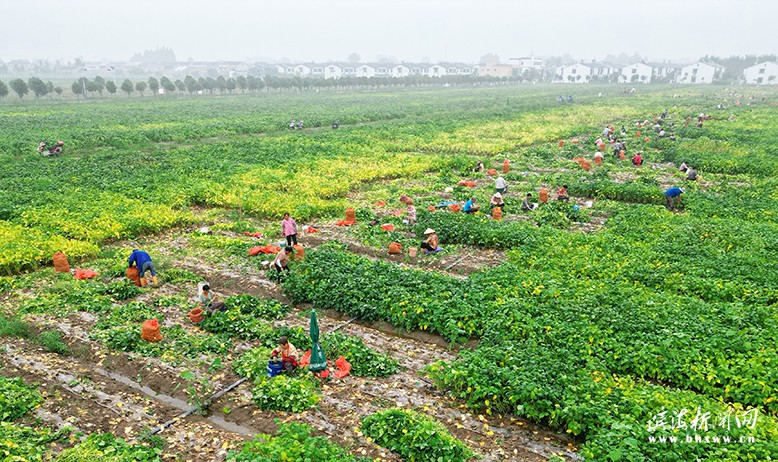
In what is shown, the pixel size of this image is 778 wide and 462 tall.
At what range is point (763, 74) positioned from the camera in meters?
131

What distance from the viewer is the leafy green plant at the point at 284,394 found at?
948 centimetres

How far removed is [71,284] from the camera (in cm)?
1436

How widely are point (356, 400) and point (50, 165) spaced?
26.9 meters

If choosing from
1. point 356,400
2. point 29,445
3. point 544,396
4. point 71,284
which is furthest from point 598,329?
point 71,284

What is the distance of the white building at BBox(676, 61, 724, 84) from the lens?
5507 inches

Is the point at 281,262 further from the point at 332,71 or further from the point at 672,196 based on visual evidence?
the point at 332,71

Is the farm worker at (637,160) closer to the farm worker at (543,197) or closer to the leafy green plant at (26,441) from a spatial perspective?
the farm worker at (543,197)

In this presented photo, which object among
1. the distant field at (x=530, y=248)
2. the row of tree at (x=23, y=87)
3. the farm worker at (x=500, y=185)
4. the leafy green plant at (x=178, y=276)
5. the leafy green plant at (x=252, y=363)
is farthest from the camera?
the row of tree at (x=23, y=87)

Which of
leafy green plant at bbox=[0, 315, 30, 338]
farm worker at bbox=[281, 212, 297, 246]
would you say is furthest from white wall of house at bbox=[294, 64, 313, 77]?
leafy green plant at bbox=[0, 315, 30, 338]

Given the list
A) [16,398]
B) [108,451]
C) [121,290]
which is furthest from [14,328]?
[108,451]

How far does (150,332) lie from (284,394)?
406cm

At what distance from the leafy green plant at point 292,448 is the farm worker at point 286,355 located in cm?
212

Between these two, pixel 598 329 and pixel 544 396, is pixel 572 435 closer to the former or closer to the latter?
pixel 544 396

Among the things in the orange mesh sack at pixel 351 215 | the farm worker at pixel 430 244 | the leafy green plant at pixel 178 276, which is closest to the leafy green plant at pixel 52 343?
the leafy green plant at pixel 178 276
